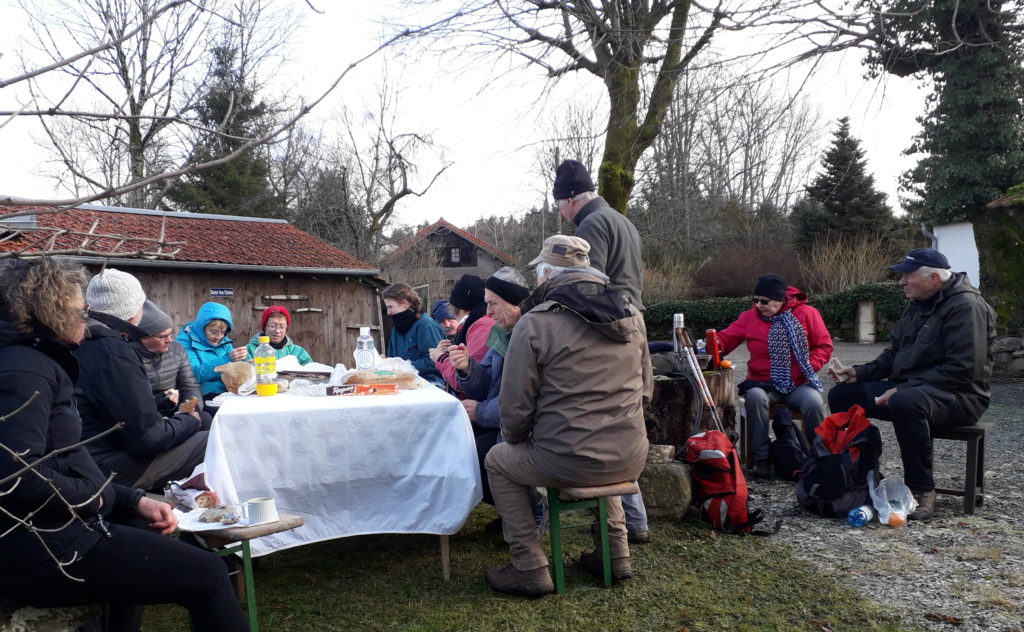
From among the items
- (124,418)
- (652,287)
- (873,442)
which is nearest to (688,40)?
(873,442)

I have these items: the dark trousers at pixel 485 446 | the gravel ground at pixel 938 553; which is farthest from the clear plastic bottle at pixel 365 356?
the gravel ground at pixel 938 553

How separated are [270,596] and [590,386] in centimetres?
187

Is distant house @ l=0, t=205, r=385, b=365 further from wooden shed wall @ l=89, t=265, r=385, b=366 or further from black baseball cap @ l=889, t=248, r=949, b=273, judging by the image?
black baseball cap @ l=889, t=248, r=949, b=273

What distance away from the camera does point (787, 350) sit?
217 inches

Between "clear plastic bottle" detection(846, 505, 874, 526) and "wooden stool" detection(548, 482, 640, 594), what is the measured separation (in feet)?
5.57

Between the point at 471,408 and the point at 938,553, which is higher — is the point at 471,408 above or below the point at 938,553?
above

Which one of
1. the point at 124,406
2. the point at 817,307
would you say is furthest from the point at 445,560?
the point at 817,307

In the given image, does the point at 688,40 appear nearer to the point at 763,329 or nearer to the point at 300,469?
the point at 763,329

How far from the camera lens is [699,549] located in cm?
401

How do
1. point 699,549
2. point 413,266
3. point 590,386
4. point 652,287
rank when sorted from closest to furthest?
1. point 590,386
2. point 699,549
3. point 652,287
4. point 413,266

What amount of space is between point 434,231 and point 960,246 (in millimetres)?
25092

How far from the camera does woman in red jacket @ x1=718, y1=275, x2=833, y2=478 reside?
18.0ft

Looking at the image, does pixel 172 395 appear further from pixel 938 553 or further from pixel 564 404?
pixel 938 553

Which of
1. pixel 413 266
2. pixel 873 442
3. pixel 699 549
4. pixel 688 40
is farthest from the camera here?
pixel 413 266
